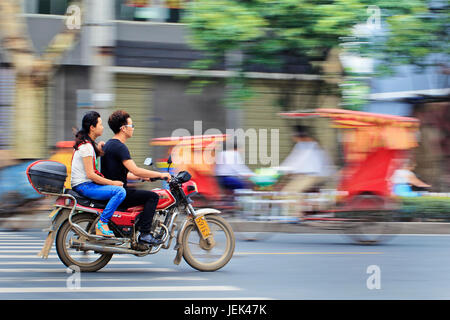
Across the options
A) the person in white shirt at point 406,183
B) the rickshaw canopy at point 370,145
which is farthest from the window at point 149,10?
the rickshaw canopy at point 370,145

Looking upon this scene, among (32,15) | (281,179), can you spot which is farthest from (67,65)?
(281,179)

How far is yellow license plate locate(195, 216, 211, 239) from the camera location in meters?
8.16

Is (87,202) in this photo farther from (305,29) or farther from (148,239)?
(305,29)

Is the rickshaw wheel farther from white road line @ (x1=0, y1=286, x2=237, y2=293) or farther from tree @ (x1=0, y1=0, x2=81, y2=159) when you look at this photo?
tree @ (x1=0, y1=0, x2=81, y2=159)

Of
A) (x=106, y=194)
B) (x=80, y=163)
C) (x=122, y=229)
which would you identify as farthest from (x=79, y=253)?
(x=80, y=163)

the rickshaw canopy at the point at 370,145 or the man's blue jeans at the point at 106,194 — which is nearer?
the man's blue jeans at the point at 106,194

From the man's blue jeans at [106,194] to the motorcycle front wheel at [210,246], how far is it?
76cm

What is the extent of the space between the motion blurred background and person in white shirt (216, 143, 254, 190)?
5.14 ft

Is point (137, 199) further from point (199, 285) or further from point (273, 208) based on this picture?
point (273, 208)

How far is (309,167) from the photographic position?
1206cm

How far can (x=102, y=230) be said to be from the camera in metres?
8.00

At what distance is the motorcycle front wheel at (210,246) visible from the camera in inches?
322

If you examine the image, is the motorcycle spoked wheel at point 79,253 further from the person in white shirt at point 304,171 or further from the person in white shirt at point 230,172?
the person in white shirt at point 230,172

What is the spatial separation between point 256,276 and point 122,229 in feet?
4.63
